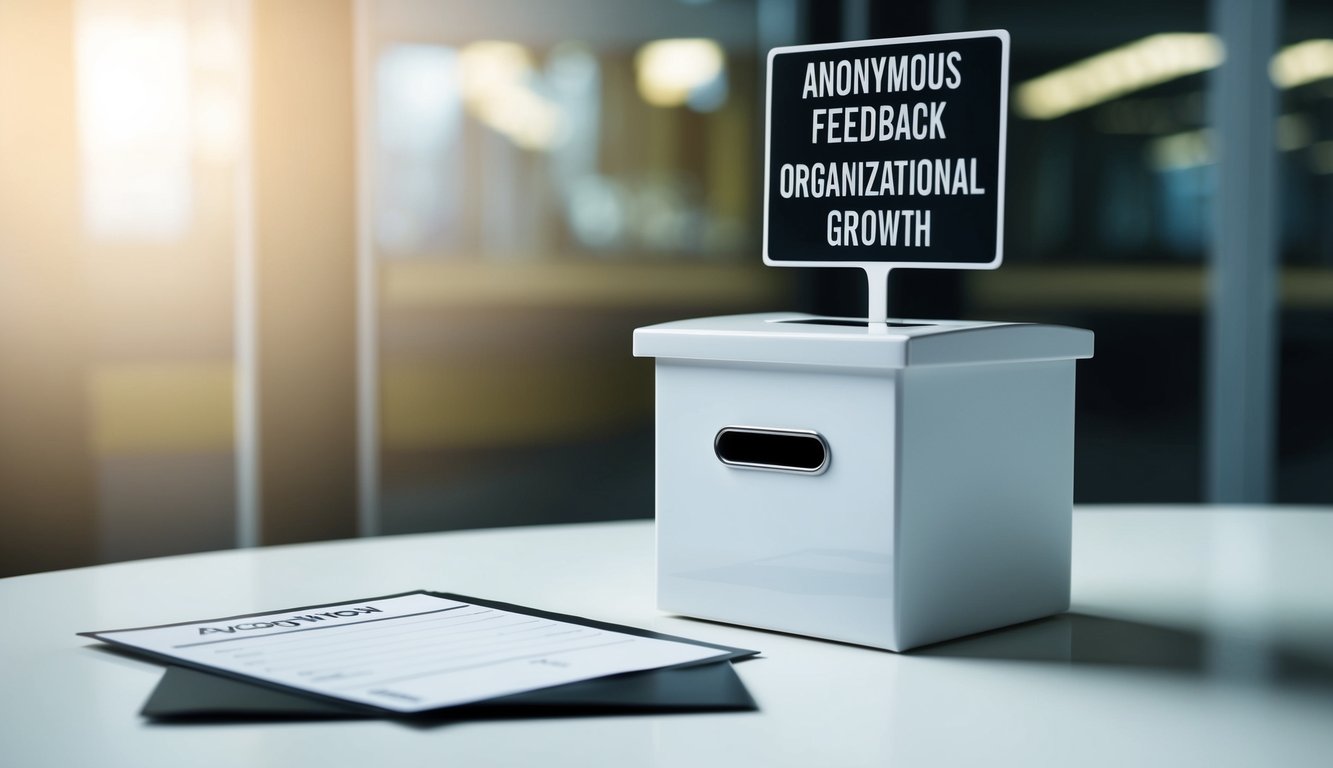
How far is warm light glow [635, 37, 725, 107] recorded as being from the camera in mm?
3928

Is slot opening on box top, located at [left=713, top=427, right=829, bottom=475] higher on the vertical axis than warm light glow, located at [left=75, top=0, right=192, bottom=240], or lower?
lower

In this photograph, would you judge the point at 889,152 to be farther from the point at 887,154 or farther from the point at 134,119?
the point at 134,119

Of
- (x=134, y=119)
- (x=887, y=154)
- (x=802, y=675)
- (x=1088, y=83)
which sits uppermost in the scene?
(x=1088, y=83)

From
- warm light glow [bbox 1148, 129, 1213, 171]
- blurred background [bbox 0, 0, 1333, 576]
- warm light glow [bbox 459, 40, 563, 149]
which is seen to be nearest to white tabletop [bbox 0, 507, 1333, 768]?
blurred background [bbox 0, 0, 1333, 576]

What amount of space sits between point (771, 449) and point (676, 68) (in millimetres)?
3291

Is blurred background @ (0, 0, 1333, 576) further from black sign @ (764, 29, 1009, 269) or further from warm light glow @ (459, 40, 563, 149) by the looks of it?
black sign @ (764, 29, 1009, 269)

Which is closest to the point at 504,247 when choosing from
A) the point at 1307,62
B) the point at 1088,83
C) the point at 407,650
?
the point at 1088,83

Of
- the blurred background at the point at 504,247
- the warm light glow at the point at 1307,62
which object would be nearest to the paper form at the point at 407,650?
the blurred background at the point at 504,247

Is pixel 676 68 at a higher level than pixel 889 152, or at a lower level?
higher

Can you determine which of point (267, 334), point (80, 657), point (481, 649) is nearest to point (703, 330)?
point (481, 649)

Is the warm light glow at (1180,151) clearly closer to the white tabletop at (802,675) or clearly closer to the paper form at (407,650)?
the white tabletop at (802,675)

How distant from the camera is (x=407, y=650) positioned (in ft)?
2.24

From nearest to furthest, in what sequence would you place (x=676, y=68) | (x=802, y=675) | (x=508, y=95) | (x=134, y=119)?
(x=802, y=675), (x=134, y=119), (x=508, y=95), (x=676, y=68)

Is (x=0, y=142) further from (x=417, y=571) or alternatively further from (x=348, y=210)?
(x=417, y=571)
